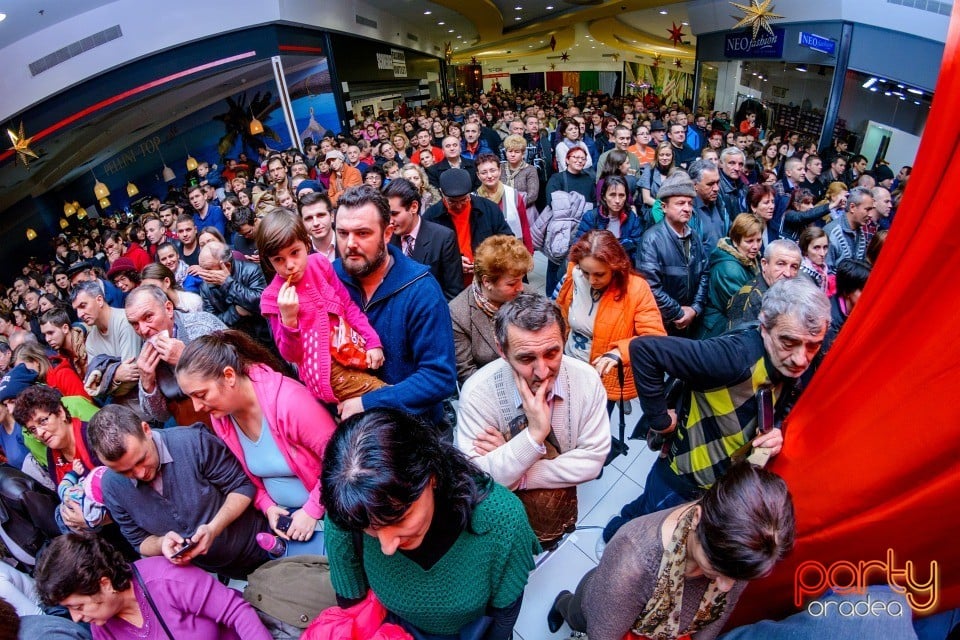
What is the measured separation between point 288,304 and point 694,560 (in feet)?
5.13

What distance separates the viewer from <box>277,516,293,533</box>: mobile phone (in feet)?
6.12

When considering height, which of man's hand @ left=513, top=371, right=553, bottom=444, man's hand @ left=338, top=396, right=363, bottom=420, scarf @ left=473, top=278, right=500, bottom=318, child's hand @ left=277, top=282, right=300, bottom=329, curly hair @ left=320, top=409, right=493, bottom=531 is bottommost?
man's hand @ left=338, top=396, right=363, bottom=420

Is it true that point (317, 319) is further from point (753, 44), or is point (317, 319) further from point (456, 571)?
point (753, 44)

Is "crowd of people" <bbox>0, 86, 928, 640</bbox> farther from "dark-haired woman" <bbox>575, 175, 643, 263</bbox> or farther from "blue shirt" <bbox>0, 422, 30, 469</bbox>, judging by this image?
"dark-haired woman" <bbox>575, 175, 643, 263</bbox>

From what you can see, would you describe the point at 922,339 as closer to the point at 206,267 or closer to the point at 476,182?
the point at 206,267

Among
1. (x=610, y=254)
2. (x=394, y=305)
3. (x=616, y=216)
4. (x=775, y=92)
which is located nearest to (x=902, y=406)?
(x=610, y=254)

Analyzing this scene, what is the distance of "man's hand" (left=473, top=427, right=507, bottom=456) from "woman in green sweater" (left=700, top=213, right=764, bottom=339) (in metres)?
1.76

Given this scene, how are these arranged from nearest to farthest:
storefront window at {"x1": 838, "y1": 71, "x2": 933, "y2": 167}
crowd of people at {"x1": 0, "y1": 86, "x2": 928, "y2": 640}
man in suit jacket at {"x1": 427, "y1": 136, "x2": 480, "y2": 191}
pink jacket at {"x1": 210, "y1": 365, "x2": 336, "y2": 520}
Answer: crowd of people at {"x1": 0, "y1": 86, "x2": 928, "y2": 640} → pink jacket at {"x1": 210, "y1": 365, "x2": 336, "y2": 520} → man in suit jacket at {"x1": 427, "y1": 136, "x2": 480, "y2": 191} → storefront window at {"x1": 838, "y1": 71, "x2": 933, "y2": 167}

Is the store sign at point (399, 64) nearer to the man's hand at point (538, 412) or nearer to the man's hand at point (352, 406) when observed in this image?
the man's hand at point (352, 406)

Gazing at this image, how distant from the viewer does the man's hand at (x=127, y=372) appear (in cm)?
231

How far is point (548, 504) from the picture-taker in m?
1.72

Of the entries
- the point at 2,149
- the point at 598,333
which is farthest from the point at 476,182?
the point at 2,149

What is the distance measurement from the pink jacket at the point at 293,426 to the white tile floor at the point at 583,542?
110 cm

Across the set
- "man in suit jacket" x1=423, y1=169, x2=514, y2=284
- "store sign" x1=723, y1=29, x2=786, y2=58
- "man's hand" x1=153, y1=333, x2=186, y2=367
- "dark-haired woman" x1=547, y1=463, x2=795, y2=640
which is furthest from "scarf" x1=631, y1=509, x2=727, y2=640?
"store sign" x1=723, y1=29, x2=786, y2=58
